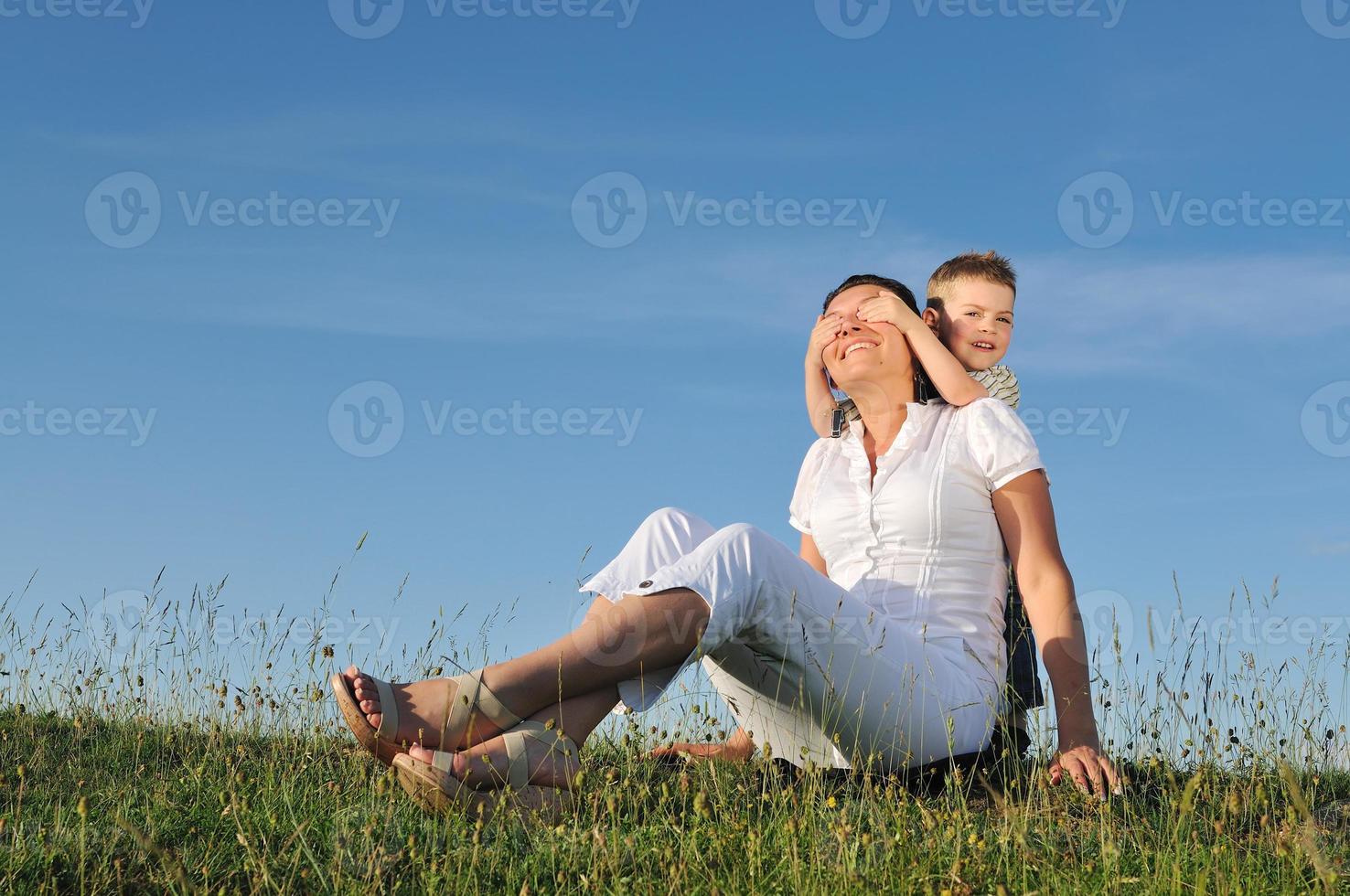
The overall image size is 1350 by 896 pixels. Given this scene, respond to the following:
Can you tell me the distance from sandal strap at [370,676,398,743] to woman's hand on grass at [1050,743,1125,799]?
2526 mm

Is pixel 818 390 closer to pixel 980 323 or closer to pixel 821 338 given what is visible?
pixel 821 338

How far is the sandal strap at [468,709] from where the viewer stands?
3.96m

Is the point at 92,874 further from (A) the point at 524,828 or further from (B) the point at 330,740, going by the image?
(B) the point at 330,740

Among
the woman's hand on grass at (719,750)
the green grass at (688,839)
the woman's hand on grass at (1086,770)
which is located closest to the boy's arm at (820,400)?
the woman's hand on grass at (719,750)

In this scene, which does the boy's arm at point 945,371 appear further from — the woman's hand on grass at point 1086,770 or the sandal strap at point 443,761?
the sandal strap at point 443,761

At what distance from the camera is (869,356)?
530 centimetres

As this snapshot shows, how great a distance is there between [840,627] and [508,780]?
133 centimetres

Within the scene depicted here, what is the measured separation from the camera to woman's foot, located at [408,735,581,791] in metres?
3.90

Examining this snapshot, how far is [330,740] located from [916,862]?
3530 mm

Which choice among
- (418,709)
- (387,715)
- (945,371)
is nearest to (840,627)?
(945,371)

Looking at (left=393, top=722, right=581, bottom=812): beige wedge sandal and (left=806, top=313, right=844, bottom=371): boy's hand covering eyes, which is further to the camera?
(left=806, top=313, right=844, bottom=371): boy's hand covering eyes

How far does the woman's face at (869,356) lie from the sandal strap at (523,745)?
7.35 ft

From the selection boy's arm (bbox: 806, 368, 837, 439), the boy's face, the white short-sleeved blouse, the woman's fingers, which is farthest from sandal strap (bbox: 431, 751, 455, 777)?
the boy's face

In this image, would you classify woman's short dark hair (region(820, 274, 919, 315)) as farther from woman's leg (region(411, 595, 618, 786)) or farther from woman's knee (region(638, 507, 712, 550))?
woman's leg (region(411, 595, 618, 786))
